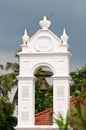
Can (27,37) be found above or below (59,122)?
above

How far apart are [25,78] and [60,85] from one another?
925 millimetres

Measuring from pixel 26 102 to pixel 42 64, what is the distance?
42.6 inches

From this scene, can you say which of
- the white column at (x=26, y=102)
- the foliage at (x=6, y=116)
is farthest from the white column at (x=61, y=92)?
the foliage at (x=6, y=116)

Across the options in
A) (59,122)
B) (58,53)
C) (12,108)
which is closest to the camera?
(59,122)

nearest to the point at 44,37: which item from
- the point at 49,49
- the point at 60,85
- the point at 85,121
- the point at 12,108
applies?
the point at 49,49

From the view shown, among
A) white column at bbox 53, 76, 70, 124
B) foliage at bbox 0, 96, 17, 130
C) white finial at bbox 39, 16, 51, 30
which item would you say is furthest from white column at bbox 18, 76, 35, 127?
foliage at bbox 0, 96, 17, 130

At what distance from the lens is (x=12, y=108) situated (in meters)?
33.8

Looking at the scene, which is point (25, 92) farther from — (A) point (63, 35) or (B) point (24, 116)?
(A) point (63, 35)

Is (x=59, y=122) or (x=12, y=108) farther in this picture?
(x=12, y=108)

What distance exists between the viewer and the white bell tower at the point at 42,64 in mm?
14133

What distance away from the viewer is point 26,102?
14297 millimetres

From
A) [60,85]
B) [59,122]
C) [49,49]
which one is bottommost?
[59,122]

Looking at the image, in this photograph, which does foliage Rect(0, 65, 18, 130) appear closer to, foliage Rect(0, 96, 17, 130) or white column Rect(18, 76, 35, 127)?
foliage Rect(0, 96, 17, 130)

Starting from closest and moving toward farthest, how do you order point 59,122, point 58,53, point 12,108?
point 59,122 < point 58,53 < point 12,108
